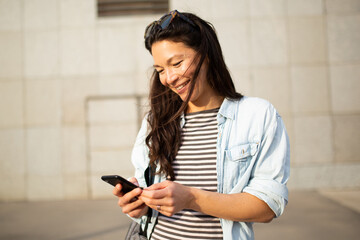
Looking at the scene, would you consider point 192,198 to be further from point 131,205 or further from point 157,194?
point 131,205

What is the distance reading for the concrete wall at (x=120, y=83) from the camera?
5.52m

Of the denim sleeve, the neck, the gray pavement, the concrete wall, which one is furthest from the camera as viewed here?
the concrete wall

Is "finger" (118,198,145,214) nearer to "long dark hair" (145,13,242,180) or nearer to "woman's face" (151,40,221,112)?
"long dark hair" (145,13,242,180)

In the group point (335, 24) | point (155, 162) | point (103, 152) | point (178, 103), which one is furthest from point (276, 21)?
point (155, 162)

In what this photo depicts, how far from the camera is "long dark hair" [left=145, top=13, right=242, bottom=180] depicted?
1.43 meters

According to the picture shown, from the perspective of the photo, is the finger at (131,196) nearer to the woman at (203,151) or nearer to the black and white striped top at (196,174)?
the woman at (203,151)

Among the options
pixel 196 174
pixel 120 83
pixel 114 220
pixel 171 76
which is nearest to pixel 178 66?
pixel 171 76

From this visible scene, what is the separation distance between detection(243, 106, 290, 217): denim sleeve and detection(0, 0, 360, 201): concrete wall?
4.42 meters

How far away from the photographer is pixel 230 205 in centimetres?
120

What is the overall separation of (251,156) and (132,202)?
60 centimetres

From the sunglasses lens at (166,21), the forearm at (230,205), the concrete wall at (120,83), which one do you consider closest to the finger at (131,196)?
the forearm at (230,205)

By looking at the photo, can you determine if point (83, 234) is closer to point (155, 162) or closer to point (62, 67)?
point (155, 162)

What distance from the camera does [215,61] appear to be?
1527 mm

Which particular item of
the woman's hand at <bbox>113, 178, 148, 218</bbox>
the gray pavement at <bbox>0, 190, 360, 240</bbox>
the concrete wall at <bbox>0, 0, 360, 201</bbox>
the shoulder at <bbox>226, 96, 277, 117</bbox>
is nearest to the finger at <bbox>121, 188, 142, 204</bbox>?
the woman's hand at <bbox>113, 178, 148, 218</bbox>
